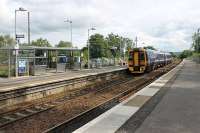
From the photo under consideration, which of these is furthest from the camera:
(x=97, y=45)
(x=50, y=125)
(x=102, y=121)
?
(x=97, y=45)

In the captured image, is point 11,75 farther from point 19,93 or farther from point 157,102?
point 157,102

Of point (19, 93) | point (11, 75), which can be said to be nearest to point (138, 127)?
point (19, 93)

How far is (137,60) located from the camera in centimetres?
3841

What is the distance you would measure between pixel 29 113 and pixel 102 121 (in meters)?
4.08

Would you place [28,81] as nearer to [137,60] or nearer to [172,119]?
[137,60]

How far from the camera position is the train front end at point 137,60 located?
38156 mm

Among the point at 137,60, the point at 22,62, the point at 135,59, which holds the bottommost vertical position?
the point at 22,62

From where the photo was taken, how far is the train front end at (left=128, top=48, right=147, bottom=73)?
3816cm

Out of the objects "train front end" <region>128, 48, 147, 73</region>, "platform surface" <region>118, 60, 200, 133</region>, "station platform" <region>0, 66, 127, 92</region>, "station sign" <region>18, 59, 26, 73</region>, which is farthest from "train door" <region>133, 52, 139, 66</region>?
"platform surface" <region>118, 60, 200, 133</region>

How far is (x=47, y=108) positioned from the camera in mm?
14250

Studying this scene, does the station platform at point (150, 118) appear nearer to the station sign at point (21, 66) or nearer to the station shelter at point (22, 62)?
the station shelter at point (22, 62)

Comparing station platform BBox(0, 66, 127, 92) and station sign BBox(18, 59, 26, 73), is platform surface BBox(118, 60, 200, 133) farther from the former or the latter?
station sign BBox(18, 59, 26, 73)

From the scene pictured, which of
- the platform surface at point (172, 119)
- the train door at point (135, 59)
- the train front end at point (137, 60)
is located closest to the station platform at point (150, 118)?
the platform surface at point (172, 119)

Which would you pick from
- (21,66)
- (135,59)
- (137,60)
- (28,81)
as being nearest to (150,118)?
(28,81)
